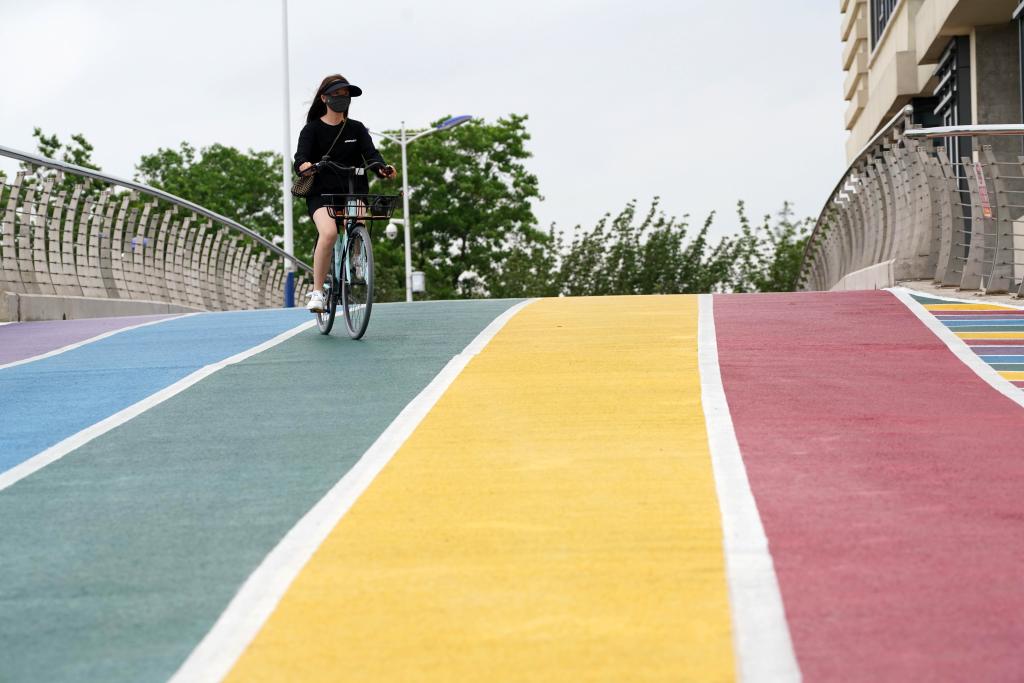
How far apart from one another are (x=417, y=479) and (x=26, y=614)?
2098 millimetres

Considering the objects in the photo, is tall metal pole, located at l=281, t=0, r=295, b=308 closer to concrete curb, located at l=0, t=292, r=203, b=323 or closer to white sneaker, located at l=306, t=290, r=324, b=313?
concrete curb, located at l=0, t=292, r=203, b=323

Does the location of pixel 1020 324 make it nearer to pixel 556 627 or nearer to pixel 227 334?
pixel 227 334

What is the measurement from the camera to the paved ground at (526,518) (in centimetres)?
450

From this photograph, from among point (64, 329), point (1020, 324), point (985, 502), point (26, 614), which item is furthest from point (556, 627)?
point (64, 329)

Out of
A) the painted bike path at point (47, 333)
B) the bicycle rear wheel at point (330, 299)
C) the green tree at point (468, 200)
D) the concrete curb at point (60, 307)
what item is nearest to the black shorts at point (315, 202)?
the bicycle rear wheel at point (330, 299)

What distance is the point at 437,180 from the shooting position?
249 feet

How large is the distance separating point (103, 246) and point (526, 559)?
605 inches

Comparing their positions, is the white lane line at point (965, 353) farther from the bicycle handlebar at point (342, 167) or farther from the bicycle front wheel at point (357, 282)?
the bicycle handlebar at point (342, 167)

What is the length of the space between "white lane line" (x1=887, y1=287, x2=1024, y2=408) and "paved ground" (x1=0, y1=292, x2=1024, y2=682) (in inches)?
1.5

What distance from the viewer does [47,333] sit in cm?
1477

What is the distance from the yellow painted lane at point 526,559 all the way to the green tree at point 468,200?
66.7 m

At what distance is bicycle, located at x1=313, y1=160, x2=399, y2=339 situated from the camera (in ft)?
39.8

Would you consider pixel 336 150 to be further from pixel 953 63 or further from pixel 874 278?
pixel 953 63

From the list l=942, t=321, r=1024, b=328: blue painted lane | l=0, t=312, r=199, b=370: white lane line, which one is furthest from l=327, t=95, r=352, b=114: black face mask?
l=942, t=321, r=1024, b=328: blue painted lane
